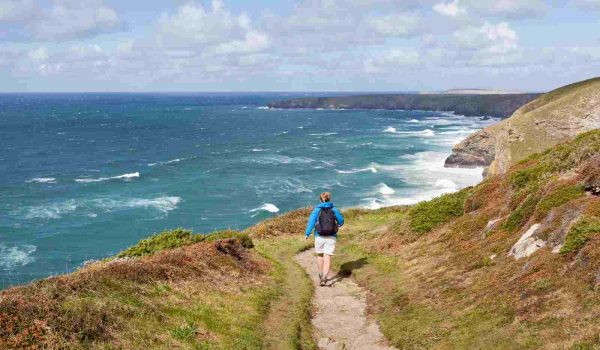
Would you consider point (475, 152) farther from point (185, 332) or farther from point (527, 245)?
point (185, 332)

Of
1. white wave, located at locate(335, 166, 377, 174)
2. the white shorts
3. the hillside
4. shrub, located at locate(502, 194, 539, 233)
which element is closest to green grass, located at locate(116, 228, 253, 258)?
the hillside

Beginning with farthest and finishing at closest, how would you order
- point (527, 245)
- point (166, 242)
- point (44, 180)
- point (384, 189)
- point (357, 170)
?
point (357, 170), point (44, 180), point (384, 189), point (166, 242), point (527, 245)

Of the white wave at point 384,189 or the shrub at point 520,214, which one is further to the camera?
the white wave at point 384,189

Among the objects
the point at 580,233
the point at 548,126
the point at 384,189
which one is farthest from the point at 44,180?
the point at 580,233

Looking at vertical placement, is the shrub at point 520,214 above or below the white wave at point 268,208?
above

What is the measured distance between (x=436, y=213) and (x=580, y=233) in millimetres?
12364

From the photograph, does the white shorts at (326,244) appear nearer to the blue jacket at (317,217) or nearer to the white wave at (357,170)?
the blue jacket at (317,217)

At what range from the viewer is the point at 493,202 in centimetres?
2231

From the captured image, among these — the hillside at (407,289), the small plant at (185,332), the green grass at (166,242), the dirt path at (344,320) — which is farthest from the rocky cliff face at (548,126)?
the small plant at (185,332)

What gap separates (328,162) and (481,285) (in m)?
92.6

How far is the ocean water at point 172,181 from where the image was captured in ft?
197

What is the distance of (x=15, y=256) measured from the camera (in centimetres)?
5319

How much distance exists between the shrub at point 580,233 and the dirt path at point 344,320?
17.1 ft

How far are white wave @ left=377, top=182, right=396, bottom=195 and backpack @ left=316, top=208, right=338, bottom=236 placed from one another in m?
58.9
